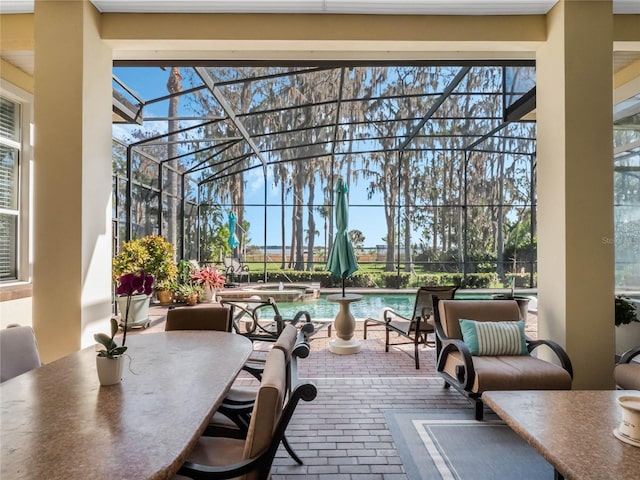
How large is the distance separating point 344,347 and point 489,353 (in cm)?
205

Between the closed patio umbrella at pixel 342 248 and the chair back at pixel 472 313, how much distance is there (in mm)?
1882

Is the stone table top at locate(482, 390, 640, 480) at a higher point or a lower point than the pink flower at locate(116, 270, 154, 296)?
lower

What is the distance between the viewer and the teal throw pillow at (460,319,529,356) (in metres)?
3.46

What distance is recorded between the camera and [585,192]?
3.52 m

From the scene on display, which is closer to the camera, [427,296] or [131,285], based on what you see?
[131,285]

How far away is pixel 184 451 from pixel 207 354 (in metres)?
1.11

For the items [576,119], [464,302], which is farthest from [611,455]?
[576,119]

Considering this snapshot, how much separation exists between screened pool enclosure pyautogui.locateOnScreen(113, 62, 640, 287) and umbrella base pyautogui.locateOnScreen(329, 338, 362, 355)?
3.55 m

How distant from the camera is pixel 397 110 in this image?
10.4 metres

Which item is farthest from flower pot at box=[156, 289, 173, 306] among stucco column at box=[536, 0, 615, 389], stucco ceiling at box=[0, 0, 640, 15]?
stucco column at box=[536, 0, 615, 389]

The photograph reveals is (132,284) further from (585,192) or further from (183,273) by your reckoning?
(183,273)

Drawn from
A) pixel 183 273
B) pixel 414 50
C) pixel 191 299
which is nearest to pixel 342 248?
pixel 414 50

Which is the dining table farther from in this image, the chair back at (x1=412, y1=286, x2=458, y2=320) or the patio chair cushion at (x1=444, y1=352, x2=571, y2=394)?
the chair back at (x1=412, y1=286, x2=458, y2=320)

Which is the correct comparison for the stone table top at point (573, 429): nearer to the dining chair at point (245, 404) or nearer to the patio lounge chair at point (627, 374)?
the dining chair at point (245, 404)
